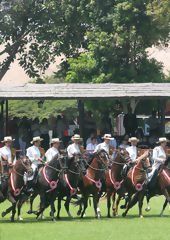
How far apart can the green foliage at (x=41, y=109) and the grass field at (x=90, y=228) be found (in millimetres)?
51239

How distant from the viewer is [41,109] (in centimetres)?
7419

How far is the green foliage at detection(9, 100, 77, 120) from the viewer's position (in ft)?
238

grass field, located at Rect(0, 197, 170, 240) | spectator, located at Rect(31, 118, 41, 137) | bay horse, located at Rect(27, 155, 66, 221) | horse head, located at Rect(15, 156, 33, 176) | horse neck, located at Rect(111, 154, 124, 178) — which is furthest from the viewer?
spectator, located at Rect(31, 118, 41, 137)

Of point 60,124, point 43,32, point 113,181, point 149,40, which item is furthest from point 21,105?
point 113,181

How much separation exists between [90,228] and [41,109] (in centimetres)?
5698

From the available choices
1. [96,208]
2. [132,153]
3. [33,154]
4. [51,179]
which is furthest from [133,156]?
[33,154]

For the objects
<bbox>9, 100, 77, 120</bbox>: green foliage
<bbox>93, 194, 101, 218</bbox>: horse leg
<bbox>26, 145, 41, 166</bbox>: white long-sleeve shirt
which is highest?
<bbox>26, 145, 41, 166</bbox>: white long-sleeve shirt

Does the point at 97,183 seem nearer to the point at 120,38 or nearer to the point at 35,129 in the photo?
the point at 35,129

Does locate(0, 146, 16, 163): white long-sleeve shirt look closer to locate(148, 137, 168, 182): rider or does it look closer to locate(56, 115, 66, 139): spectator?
locate(148, 137, 168, 182): rider

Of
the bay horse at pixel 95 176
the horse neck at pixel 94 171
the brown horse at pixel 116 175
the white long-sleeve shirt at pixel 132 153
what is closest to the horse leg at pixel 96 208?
the bay horse at pixel 95 176

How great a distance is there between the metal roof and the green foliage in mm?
41701

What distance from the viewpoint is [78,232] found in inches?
658

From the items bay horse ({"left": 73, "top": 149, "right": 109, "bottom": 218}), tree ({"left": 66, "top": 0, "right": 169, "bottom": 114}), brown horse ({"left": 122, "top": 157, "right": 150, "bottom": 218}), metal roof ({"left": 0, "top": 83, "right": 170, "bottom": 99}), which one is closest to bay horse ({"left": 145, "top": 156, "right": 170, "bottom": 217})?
brown horse ({"left": 122, "top": 157, "right": 150, "bottom": 218})

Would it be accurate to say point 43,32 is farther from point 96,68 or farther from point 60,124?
point 60,124
